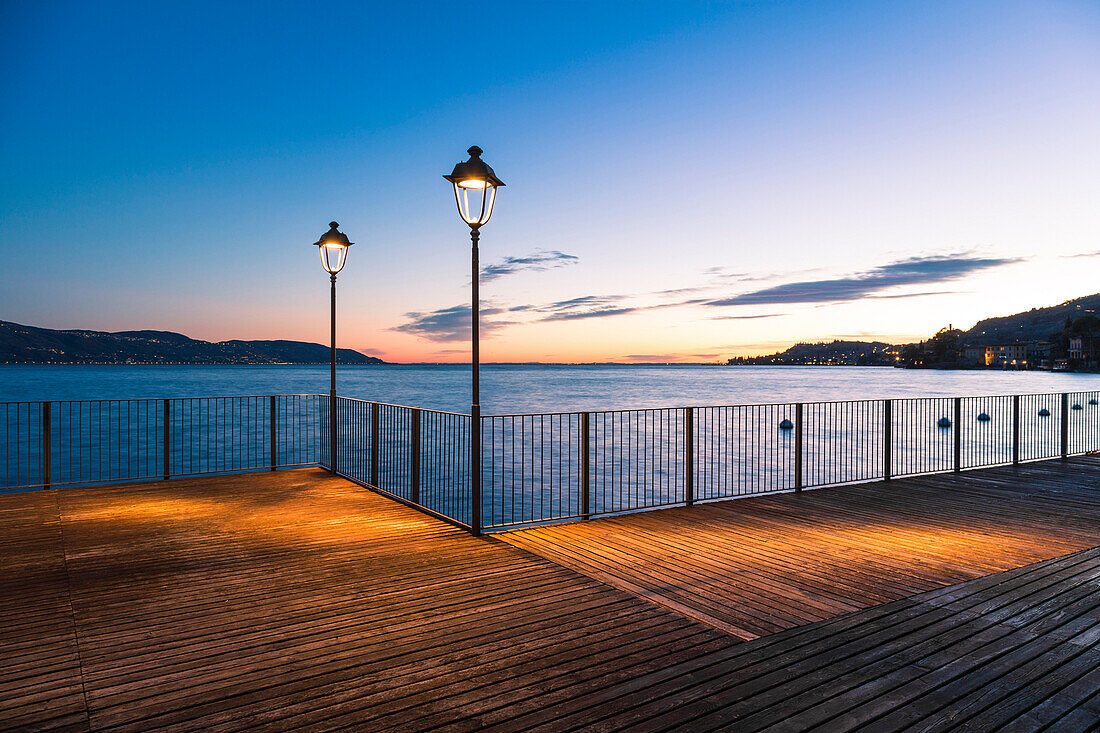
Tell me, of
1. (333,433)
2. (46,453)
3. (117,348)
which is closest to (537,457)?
(333,433)

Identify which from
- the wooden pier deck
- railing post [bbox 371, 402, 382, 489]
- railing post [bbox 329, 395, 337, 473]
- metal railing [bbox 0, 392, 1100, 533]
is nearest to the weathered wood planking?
the wooden pier deck

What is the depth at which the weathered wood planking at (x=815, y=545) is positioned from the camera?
349cm

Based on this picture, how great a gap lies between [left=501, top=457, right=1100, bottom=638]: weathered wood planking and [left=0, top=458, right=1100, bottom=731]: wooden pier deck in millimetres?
32

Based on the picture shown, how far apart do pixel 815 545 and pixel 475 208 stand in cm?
404

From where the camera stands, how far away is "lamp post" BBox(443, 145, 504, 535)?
4.98 m

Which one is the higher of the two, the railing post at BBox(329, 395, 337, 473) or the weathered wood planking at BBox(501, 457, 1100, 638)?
the railing post at BBox(329, 395, 337, 473)

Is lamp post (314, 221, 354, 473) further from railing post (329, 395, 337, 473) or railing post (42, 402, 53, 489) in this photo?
railing post (42, 402, 53, 489)

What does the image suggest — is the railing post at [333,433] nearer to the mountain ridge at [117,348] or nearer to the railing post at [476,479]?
the railing post at [476,479]

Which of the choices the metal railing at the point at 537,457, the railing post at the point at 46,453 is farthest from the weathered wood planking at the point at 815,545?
the railing post at the point at 46,453

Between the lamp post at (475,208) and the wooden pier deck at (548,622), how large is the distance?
502mm

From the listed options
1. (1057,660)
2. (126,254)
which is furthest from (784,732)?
(126,254)

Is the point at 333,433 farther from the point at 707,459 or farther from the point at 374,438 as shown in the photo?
the point at 707,459

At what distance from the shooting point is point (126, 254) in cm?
3131

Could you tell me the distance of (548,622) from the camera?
122 inches
